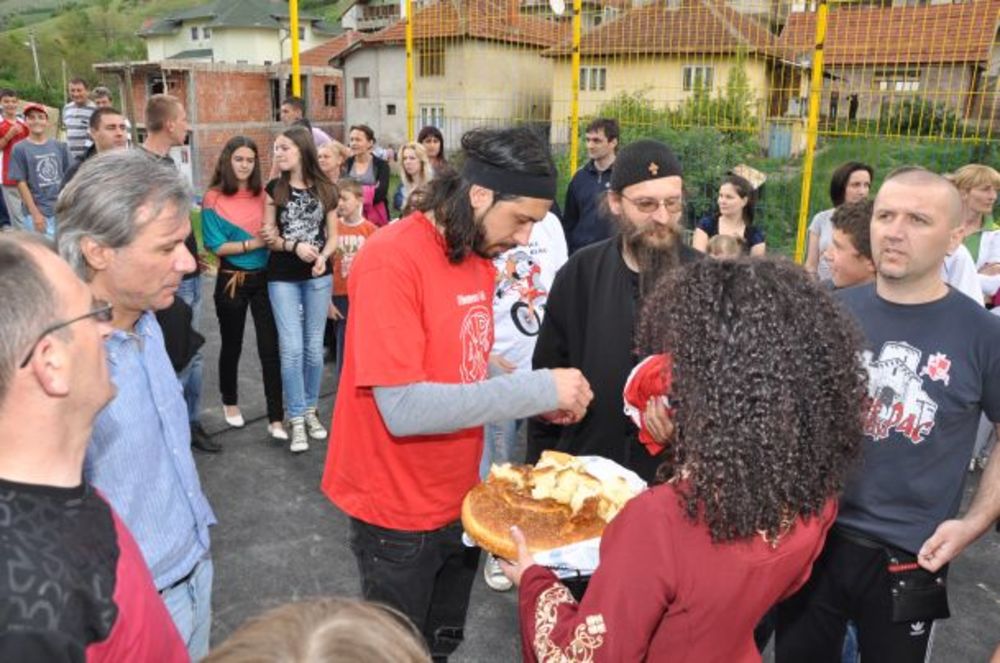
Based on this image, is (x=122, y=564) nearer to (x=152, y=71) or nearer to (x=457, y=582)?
(x=457, y=582)

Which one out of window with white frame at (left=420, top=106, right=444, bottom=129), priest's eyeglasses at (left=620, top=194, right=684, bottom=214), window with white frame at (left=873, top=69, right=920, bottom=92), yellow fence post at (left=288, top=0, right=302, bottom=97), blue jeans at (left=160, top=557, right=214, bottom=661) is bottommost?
blue jeans at (left=160, top=557, right=214, bottom=661)

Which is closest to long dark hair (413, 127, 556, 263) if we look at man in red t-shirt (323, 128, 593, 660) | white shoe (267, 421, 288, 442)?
man in red t-shirt (323, 128, 593, 660)

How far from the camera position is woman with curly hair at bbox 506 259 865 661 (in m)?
1.51

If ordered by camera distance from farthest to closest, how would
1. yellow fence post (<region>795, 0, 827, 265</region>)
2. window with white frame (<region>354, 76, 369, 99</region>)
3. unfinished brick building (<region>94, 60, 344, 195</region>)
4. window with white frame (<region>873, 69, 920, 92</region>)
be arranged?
unfinished brick building (<region>94, 60, 344, 195</region>)
window with white frame (<region>354, 76, 369, 99</region>)
yellow fence post (<region>795, 0, 827, 265</region>)
window with white frame (<region>873, 69, 920, 92</region>)

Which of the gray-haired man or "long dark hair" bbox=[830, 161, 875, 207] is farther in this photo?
"long dark hair" bbox=[830, 161, 875, 207]

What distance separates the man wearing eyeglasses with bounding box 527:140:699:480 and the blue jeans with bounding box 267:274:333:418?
2617mm

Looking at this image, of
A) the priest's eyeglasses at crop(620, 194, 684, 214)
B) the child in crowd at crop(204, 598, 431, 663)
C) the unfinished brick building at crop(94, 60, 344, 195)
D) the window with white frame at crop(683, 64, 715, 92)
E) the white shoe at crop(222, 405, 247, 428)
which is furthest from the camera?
the unfinished brick building at crop(94, 60, 344, 195)

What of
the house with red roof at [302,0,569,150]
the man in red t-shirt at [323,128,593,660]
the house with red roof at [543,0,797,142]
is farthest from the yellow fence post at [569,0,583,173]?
the man in red t-shirt at [323,128,593,660]

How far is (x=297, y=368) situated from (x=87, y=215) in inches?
136

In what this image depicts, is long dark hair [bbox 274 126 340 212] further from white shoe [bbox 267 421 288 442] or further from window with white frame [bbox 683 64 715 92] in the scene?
window with white frame [bbox 683 64 715 92]

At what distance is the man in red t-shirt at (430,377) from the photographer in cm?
212

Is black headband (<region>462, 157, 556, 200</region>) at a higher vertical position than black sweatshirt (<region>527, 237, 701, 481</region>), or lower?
higher

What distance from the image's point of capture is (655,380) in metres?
1.97

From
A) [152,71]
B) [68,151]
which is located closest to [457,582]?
[68,151]
